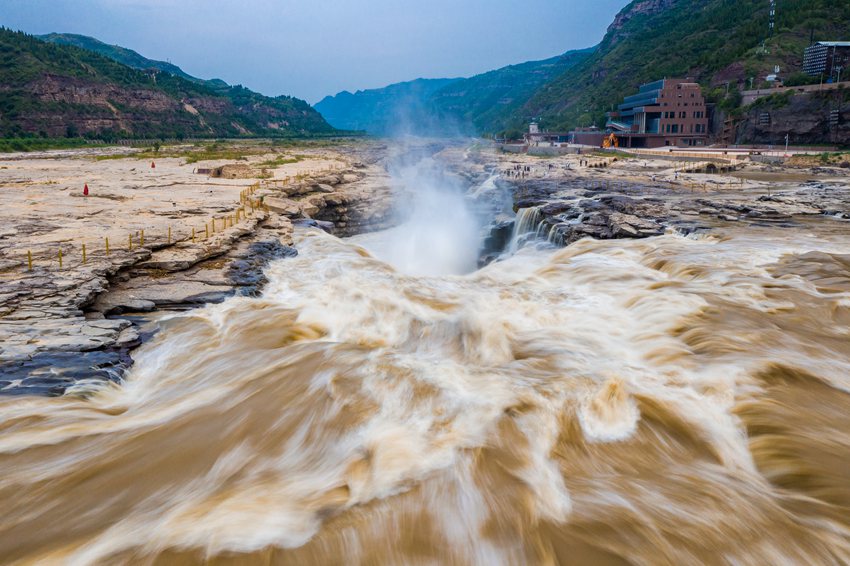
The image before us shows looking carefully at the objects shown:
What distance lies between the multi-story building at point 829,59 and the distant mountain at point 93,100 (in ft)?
343

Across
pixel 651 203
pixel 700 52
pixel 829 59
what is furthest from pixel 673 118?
pixel 651 203

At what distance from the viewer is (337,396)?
21.9 feet

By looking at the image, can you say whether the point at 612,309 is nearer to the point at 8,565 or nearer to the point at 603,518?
the point at 603,518

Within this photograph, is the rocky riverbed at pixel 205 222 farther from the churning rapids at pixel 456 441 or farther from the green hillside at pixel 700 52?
the green hillside at pixel 700 52

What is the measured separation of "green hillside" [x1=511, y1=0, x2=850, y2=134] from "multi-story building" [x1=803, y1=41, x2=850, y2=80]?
249 cm

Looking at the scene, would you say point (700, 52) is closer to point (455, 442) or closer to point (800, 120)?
point (800, 120)

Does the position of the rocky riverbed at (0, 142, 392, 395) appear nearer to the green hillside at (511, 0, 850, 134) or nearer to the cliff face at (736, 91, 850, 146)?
→ the cliff face at (736, 91, 850, 146)

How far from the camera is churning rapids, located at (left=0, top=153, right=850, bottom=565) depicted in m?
4.27

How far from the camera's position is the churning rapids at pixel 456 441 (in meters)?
4.27

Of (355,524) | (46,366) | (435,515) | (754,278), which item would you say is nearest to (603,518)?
(435,515)

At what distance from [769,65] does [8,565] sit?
8813 cm

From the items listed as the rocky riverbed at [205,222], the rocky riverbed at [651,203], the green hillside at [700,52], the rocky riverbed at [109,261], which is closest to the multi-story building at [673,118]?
the green hillside at [700,52]

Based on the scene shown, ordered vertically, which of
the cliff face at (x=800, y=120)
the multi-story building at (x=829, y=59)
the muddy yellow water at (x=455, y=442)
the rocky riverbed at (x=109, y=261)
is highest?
the multi-story building at (x=829, y=59)

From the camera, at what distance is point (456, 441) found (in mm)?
5551
